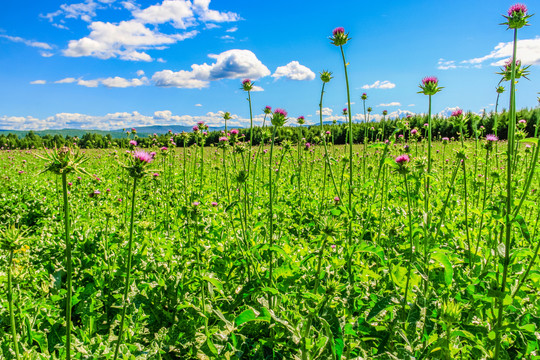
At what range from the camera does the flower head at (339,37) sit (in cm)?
318

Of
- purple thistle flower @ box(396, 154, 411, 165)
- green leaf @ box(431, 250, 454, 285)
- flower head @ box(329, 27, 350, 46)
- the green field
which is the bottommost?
the green field

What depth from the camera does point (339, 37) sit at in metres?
3.19

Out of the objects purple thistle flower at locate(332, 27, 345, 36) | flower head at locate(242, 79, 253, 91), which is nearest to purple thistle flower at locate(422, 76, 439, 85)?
purple thistle flower at locate(332, 27, 345, 36)

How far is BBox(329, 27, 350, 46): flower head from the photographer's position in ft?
10.4

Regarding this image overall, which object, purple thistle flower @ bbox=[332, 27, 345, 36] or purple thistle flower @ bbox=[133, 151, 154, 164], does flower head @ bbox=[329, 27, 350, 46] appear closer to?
purple thistle flower @ bbox=[332, 27, 345, 36]

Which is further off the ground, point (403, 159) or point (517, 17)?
point (517, 17)

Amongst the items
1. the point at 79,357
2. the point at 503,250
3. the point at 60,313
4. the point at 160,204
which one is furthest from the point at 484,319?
the point at 160,204

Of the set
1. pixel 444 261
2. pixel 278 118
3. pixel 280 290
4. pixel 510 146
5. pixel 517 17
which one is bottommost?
pixel 280 290

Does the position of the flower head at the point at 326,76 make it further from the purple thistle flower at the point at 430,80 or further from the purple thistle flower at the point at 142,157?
the purple thistle flower at the point at 142,157

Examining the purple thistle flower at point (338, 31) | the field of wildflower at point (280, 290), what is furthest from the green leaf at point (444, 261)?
the purple thistle flower at point (338, 31)

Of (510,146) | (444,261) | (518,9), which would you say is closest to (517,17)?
(518,9)

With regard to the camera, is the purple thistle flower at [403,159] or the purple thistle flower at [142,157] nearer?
the purple thistle flower at [142,157]

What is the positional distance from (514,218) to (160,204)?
5.88 metres

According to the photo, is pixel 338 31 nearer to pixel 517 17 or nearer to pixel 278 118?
pixel 278 118
